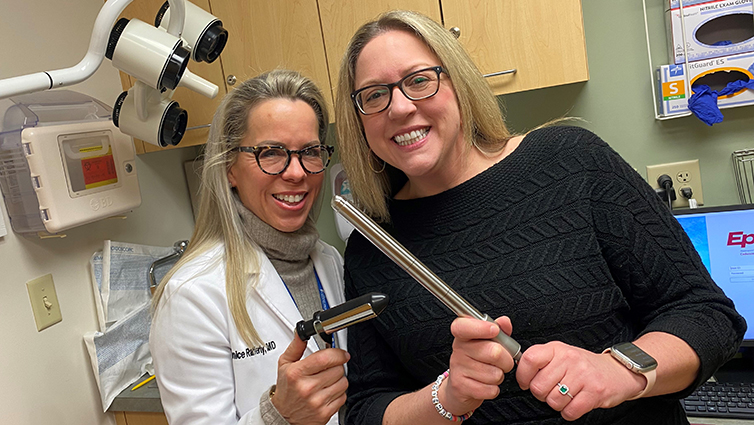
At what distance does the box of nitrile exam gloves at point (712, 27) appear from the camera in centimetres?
144

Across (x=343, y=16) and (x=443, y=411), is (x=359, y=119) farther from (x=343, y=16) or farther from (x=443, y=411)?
(x=343, y=16)

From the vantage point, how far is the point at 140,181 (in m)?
1.85

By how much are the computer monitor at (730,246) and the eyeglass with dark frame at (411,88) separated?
90cm

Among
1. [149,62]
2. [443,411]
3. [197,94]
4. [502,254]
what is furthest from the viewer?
[197,94]

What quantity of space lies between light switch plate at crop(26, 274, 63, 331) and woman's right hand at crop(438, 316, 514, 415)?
121 centimetres

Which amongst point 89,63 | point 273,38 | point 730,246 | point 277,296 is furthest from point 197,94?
point 730,246

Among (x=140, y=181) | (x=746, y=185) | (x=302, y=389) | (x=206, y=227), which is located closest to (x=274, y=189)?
(x=206, y=227)

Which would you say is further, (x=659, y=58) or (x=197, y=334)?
(x=659, y=58)

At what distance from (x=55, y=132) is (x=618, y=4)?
62.6 inches

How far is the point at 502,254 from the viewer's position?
85 cm

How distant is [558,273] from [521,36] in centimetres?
80

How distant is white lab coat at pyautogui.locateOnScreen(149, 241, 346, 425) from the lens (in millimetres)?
1025

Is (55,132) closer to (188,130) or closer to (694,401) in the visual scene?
(188,130)

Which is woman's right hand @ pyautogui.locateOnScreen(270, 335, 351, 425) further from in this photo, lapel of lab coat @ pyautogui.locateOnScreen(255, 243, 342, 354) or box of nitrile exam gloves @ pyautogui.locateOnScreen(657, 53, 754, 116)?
box of nitrile exam gloves @ pyautogui.locateOnScreen(657, 53, 754, 116)
